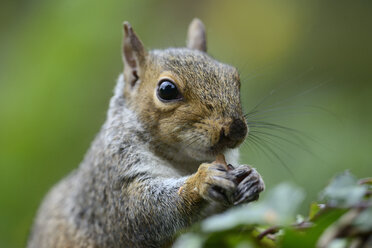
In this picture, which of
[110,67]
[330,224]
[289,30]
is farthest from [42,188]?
[330,224]

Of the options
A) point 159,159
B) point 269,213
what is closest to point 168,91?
point 159,159

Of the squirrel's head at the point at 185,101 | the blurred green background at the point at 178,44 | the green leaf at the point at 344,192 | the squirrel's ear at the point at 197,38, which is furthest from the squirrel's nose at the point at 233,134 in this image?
the blurred green background at the point at 178,44

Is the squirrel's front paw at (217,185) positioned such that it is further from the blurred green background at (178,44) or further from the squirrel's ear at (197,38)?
the blurred green background at (178,44)

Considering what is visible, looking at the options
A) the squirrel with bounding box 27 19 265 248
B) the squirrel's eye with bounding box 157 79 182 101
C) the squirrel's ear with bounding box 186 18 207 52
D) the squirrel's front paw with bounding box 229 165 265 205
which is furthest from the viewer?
the squirrel's ear with bounding box 186 18 207 52

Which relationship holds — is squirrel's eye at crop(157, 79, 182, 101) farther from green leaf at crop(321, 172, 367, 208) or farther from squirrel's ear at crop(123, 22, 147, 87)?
green leaf at crop(321, 172, 367, 208)

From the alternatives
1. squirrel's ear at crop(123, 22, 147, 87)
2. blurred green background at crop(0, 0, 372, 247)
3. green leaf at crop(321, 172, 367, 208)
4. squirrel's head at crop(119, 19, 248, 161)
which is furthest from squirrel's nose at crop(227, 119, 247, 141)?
blurred green background at crop(0, 0, 372, 247)

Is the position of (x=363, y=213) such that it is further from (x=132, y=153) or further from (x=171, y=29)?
(x=171, y=29)
